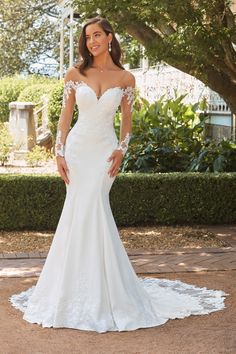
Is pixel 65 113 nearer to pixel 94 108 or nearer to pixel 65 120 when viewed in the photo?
pixel 65 120

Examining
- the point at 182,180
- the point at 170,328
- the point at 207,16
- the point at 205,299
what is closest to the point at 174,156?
the point at 182,180

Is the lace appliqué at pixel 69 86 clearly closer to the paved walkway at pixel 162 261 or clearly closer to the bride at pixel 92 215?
the bride at pixel 92 215

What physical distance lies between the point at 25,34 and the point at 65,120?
126ft

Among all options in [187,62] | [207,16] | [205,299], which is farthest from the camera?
[187,62]

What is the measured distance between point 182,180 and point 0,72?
35.8 metres

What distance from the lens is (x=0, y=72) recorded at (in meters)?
43.3

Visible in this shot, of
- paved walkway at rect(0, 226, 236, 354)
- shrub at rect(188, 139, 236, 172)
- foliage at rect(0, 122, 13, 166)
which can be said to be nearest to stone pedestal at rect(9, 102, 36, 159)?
foliage at rect(0, 122, 13, 166)

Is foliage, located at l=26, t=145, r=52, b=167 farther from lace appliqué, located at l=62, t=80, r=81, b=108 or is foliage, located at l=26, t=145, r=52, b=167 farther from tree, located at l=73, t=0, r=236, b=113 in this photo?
lace appliqué, located at l=62, t=80, r=81, b=108

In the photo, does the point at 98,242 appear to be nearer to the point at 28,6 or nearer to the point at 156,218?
the point at 156,218

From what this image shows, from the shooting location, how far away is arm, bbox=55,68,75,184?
5077 millimetres

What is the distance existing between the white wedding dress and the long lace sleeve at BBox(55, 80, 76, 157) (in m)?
0.02

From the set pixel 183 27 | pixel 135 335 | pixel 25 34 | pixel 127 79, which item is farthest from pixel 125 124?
pixel 25 34

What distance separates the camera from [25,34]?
42375 mm

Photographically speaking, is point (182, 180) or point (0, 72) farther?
point (0, 72)
